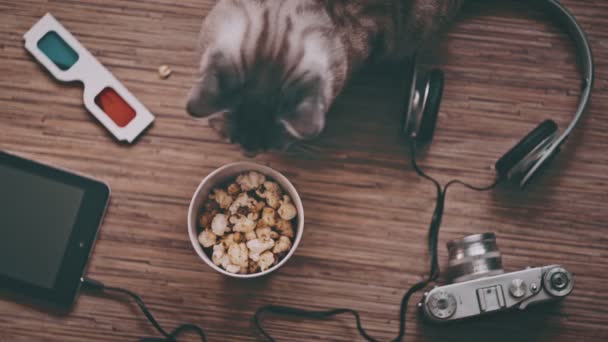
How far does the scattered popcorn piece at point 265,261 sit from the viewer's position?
68cm

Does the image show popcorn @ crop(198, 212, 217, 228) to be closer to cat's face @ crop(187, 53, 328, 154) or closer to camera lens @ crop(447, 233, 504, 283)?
cat's face @ crop(187, 53, 328, 154)

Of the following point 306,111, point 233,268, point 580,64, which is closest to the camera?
point 306,111

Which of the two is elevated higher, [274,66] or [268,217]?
[274,66]

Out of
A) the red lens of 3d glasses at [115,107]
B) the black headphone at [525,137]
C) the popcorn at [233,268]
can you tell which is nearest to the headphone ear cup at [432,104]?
the black headphone at [525,137]

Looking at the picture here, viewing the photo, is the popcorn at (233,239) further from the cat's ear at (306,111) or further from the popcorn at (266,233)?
the cat's ear at (306,111)

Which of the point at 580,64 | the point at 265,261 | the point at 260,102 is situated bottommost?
the point at 265,261

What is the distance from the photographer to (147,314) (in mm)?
722

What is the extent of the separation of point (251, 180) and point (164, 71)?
236 millimetres

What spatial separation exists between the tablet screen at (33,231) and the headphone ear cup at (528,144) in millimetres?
675

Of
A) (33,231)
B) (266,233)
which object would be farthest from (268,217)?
(33,231)

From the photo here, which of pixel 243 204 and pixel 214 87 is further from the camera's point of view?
pixel 243 204

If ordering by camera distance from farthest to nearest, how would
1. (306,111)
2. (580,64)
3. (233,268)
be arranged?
(580,64) → (233,268) → (306,111)

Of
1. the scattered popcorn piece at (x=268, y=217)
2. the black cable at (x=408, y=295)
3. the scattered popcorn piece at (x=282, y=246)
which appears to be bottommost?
the black cable at (x=408, y=295)

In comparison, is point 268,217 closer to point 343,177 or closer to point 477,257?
point 343,177
